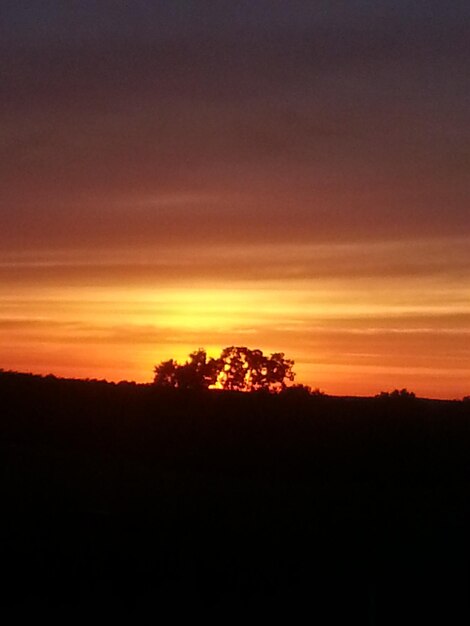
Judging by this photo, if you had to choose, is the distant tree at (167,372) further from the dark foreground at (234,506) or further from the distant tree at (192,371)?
the dark foreground at (234,506)

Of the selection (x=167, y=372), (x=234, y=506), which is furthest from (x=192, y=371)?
(x=234, y=506)

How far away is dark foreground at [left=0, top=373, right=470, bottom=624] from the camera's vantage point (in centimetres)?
1616

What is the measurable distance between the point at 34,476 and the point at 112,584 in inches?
485

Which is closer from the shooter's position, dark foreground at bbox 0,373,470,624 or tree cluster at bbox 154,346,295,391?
dark foreground at bbox 0,373,470,624

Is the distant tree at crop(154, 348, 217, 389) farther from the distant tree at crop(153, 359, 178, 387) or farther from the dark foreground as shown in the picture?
the dark foreground

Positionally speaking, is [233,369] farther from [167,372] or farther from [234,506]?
[234,506]

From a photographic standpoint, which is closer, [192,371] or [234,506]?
[234,506]

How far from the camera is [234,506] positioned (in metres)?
25.6

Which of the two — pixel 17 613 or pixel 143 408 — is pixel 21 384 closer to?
pixel 143 408

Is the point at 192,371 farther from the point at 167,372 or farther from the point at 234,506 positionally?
the point at 234,506

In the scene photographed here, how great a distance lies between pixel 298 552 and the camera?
19875mm

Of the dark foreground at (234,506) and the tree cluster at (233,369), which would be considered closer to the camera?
the dark foreground at (234,506)

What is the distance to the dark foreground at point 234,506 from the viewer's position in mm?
16156

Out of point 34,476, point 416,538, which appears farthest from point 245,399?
point 416,538
